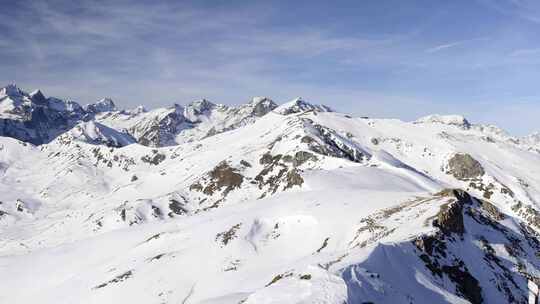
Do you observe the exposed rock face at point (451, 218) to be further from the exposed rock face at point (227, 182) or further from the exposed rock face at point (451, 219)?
the exposed rock face at point (227, 182)

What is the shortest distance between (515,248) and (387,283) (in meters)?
34.9

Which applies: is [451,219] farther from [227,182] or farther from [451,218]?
[227,182]

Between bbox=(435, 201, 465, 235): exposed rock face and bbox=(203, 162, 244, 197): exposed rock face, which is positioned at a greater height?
bbox=(435, 201, 465, 235): exposed rock face

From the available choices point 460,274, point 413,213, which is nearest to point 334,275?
point 460,274

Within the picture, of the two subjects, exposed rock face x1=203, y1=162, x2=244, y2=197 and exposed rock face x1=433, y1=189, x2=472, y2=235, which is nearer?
exposed rock face x1=433, y1=189, x2=472, y2=235

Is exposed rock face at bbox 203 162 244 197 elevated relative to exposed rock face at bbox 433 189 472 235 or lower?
lower

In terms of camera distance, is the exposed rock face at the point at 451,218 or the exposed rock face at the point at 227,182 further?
the exposed rock face at the point at 227,182

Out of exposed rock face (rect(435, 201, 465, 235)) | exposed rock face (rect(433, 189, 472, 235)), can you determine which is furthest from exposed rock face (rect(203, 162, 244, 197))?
exposed rock face (rect(435, 201, 465, 235))

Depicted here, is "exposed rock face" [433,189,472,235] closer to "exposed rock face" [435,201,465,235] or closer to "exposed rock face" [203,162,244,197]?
"exposed rock face" [435,201,465,235]

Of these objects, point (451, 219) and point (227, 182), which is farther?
point (227, 182)

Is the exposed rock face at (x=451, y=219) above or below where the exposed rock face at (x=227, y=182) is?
above

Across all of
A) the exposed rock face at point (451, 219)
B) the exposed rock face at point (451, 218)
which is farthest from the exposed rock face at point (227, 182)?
the exposed rock face at point (451, 219)

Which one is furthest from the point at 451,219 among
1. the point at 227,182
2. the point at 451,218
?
the point at 227,182

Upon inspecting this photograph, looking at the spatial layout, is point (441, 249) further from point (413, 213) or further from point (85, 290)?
point (85, 290)
